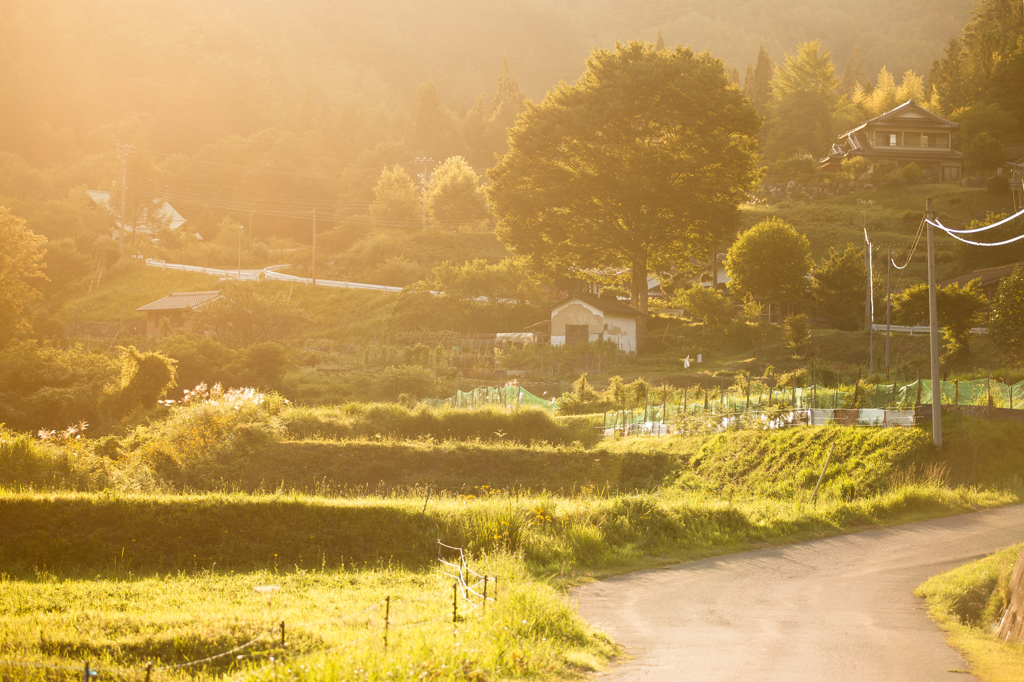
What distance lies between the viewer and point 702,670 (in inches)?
340

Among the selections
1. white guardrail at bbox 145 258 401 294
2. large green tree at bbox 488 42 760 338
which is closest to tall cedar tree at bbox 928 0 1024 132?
large green tree at bbox 488 42 760 338

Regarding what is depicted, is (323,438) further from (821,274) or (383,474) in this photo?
(821,274)

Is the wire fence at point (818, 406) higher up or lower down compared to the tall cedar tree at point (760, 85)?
lower down

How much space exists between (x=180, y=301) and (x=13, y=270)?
2281 centimetres

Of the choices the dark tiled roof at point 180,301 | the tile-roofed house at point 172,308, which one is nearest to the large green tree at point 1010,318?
the tile-roofed house at point 172,308

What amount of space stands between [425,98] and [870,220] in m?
74.9

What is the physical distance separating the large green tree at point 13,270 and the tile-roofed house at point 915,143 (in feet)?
226

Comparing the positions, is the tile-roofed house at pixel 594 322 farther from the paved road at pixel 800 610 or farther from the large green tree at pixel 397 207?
the large green tree at pixel 397 207

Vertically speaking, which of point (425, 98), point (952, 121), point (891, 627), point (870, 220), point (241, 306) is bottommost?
point (891, 627)

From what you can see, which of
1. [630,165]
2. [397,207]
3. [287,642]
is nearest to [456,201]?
[397,207]

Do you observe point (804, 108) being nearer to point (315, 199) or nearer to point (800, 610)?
point (315, 199)

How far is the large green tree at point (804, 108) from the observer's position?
299ft

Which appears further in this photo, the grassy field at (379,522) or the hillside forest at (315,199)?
the hillside forest at (315,199)

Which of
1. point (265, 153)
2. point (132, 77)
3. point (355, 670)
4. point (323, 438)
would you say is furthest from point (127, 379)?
point (132, 77)
